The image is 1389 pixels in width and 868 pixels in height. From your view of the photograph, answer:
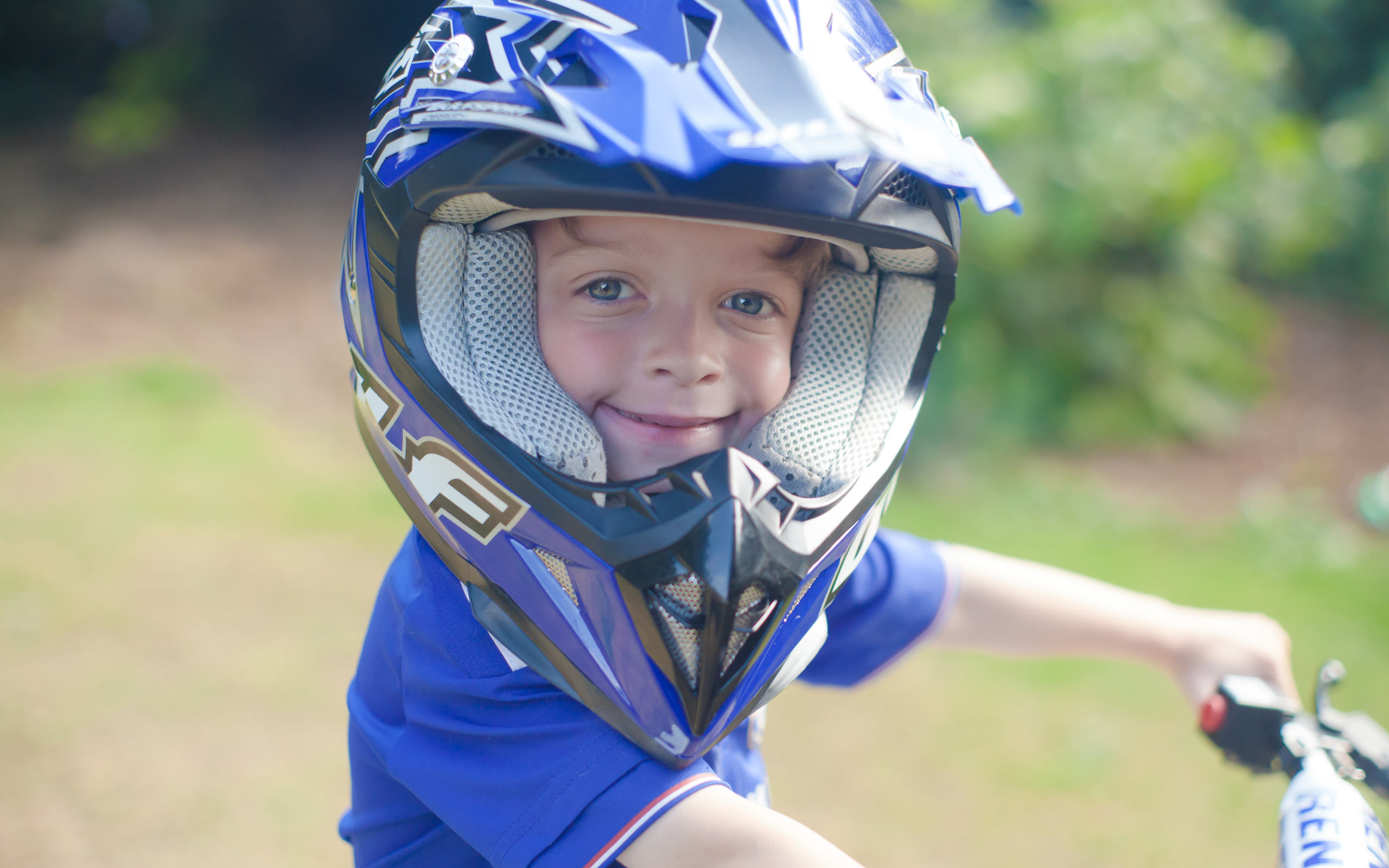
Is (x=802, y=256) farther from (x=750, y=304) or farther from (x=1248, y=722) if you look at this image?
(x=1248, y=722)

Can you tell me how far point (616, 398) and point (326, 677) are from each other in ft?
8.09

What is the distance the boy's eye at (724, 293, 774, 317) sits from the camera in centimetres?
124

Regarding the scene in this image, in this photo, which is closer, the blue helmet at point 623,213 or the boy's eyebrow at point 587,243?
the blue helmet at point 623,213

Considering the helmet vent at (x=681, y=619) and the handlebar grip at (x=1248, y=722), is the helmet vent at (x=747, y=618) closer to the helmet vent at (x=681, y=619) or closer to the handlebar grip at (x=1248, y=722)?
the helmet vent at (x=681, y=619)

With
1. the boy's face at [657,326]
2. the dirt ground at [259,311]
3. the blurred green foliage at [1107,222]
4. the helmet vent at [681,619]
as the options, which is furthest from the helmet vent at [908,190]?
the dirt ground at [259,311]

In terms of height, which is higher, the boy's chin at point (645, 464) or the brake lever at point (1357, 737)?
the boy's chin at point (645, 464)

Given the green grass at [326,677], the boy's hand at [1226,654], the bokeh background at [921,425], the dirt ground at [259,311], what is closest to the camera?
the boy's hand at [1226,654]

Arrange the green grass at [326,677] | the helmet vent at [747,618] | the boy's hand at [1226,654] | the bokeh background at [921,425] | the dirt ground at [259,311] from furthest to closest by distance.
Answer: the dirt ground at [259,311] < the bokeh background at [921,425] < the green grass at [326,677] < the boy's hand at [1226,654] < the helmet vent at [747,618]

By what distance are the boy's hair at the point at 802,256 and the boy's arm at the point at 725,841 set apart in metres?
0.57

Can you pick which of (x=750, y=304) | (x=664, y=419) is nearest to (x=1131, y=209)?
(x=750, y=304)

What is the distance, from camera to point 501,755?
3.60 ft

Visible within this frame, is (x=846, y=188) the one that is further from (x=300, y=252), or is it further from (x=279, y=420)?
(x=300, y=252)

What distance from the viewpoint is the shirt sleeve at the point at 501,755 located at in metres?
1.05

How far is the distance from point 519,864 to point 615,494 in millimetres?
360
